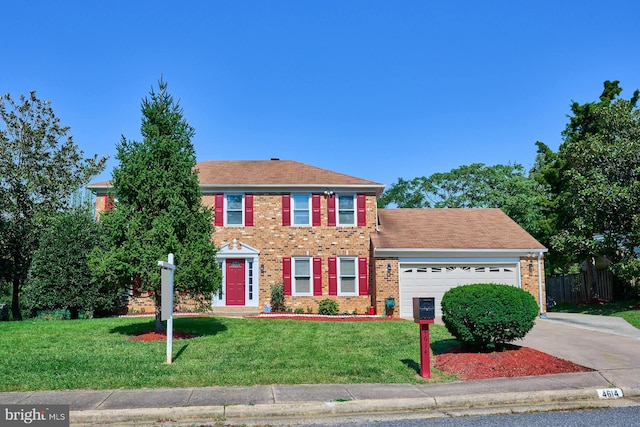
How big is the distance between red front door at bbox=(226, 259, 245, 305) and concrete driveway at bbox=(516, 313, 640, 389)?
37.1ft

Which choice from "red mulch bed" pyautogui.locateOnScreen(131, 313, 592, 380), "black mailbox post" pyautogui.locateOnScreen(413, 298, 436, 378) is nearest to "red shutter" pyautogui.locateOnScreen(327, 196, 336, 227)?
"red mulch bed" pyautogui.locateOnScreen(131, 313, 592, 380)

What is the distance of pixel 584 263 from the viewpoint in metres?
27.1

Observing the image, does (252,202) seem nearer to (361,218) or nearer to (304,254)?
(304,254)

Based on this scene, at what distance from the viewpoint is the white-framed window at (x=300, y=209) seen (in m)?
21.8

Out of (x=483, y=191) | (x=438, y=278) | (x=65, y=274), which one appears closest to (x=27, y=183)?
(x=65, y=274)

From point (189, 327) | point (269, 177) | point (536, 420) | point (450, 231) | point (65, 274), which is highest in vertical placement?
point (269, 177)

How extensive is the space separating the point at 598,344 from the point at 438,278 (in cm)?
878

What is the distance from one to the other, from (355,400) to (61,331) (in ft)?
31.5

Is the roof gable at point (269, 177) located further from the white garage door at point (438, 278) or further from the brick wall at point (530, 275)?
the brick wall at point (530, 275)

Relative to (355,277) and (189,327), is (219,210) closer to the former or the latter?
(355,277)

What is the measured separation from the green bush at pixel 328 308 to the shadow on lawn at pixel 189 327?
5224 mm

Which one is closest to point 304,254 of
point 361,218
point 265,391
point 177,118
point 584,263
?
point 361,218

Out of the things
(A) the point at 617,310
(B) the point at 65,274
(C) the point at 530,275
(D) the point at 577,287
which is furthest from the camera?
(D) the point at 577,287

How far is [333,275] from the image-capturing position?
2142 centimetres
